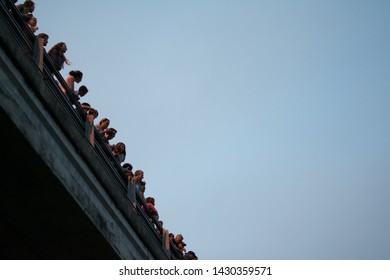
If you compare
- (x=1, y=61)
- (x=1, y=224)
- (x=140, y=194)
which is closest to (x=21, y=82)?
(x=1, y=61)

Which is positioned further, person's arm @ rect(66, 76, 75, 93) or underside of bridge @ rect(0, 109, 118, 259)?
person's arm @ rect(66, 76, 75, 93)

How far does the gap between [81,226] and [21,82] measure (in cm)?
333

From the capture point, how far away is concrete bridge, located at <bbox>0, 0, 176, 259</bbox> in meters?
17.6

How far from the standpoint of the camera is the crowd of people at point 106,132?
20219 mm

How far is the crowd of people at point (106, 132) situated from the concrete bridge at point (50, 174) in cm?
47

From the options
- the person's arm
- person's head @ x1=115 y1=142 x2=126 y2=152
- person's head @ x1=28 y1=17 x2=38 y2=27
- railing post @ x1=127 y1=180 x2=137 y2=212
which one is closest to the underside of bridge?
railing post @ x1=127 y1=180 x2=137 y2=212

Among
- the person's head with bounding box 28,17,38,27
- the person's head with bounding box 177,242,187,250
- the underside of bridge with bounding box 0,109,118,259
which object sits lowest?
the underside of bridge with bounding box 0,109,118,259

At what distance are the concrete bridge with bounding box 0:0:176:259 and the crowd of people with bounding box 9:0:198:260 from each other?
467 millimetres

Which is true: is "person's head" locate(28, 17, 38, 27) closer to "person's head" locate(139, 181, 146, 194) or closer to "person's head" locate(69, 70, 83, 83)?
"person's head" locate(69, 70, 83, 83)

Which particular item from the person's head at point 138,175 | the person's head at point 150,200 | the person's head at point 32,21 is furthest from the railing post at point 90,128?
the person's head at point 150,200

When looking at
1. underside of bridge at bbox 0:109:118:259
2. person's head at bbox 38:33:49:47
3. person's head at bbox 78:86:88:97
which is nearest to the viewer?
underside of bridge at bbox 0:109:118:259

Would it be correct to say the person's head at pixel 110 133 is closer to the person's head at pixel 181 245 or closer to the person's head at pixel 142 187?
the person's head at pixel 142 187
